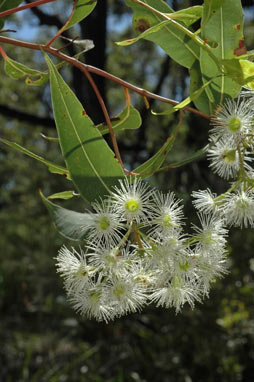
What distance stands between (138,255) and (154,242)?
0.03 meters

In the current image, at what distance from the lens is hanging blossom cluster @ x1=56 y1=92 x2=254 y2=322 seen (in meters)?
0.56

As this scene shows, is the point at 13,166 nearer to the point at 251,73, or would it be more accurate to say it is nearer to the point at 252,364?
the point at 252,364

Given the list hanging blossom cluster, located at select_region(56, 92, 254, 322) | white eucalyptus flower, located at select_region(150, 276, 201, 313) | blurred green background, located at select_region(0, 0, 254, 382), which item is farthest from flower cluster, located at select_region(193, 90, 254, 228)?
blurred green background, located at select_region(0, 0, 254, 382)

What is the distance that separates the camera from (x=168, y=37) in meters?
0.75

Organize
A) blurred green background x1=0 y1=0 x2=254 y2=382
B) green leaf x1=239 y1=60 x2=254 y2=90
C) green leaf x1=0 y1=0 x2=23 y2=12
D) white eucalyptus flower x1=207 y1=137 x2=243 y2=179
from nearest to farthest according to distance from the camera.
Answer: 1. green leaf x1=239 y1=60 x2=254 y2=90
2. white eucalyptus flower x1=207 y1=137 x2=243 y2=179
3. green leaf x1=0 y1=0 x2=23 y2=12
4. blurred green background x1=0 y1=0 x2=254 y2=382

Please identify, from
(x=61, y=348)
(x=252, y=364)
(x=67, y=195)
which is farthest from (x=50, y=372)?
(x=67, y=195)

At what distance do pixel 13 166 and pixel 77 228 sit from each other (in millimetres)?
4338

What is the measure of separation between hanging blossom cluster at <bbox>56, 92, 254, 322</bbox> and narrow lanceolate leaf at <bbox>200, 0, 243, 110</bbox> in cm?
4

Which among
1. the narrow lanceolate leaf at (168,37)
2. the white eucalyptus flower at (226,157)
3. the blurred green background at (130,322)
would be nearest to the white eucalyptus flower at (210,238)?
the white eucalyptus flower at (226,157)

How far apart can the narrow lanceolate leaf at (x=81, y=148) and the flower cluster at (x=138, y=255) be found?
0.02 meters

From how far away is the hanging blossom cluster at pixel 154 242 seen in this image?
22.0 inches

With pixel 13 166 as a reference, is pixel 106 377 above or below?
below

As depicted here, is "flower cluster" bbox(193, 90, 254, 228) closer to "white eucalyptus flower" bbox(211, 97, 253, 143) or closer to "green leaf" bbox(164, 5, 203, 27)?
"white eucalyptus flower" bbox(211, 97, 253, 143)

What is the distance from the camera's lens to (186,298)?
663 mm
